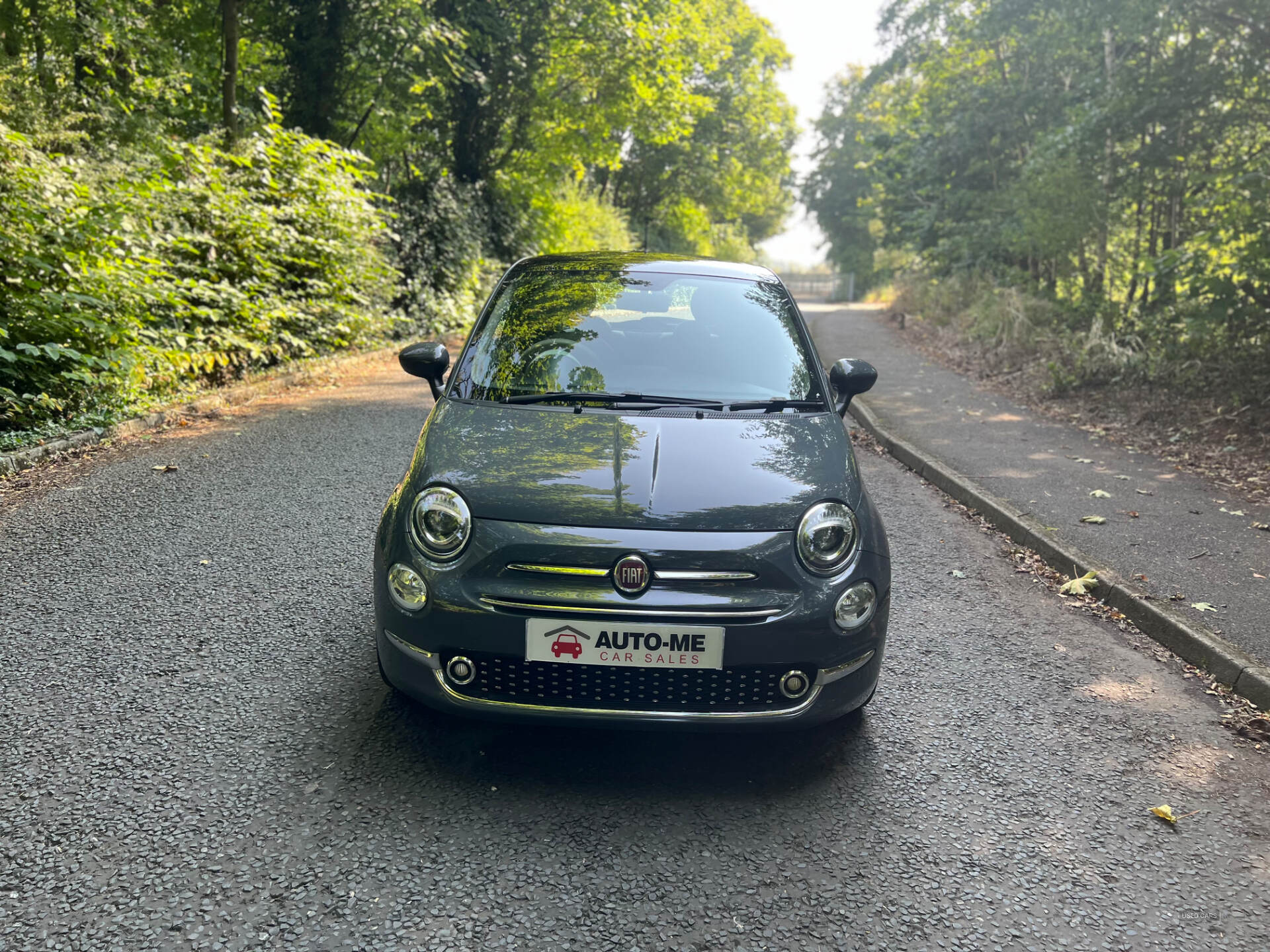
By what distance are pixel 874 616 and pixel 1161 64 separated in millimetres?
10556

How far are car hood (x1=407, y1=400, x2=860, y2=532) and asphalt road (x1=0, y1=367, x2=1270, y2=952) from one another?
2.83 ft

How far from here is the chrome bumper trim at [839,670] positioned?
2.79m

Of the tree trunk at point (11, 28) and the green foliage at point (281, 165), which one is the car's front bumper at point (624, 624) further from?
the tree trunk at point (11, 28)

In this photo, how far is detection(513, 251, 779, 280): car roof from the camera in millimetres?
4473

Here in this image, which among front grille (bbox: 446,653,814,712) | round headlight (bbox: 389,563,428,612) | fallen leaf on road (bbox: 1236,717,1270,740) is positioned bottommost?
fallen leaf on road (bbox: 1236,717,1270,740)

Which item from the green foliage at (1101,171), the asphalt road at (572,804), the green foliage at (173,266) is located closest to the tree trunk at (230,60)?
the green foliage at (173,266)

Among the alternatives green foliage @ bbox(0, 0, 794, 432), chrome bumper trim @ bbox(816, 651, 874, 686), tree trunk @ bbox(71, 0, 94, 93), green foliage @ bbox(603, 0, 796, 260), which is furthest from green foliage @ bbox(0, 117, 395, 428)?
green foliage @ bbox(603, 0, 796, 260)

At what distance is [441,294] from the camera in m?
16.8

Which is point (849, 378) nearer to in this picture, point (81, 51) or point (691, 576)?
point (691, 576)

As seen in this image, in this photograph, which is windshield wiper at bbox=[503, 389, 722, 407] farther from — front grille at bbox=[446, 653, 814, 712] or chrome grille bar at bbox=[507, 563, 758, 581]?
front grille at bbox=[446, 653, 814, 712]

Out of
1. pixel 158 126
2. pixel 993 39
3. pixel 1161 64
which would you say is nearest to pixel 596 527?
pixel 1161 64

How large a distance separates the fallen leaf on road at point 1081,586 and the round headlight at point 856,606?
2557 mm

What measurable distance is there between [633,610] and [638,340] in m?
1.63

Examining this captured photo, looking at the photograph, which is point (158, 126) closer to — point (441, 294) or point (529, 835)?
point (441, 294)
